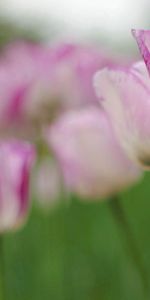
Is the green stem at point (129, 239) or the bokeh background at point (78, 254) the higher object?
the green stem at point (129, 239)

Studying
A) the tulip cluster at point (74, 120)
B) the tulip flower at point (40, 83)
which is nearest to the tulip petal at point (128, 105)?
the tulip cluster at point (74, 120)

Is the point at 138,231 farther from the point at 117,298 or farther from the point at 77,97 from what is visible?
the point at 77,97

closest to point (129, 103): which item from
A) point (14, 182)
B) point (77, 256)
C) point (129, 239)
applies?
point (14, 182)

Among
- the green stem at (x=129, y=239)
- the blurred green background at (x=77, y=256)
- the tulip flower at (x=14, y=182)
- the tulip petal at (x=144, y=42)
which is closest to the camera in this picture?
the tulip petal at (x=144, y=42)

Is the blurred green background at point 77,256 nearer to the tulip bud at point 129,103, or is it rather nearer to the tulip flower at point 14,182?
the tulip flower at point 14,182

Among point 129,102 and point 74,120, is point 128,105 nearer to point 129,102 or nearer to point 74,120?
point 129,102

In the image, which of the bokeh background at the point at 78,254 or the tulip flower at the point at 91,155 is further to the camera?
the bokeh background at the point at 78,254

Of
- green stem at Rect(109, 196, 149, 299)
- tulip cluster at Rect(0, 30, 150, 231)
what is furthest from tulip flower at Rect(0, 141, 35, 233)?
green stem at Rect(109, 196, 149, 299)
